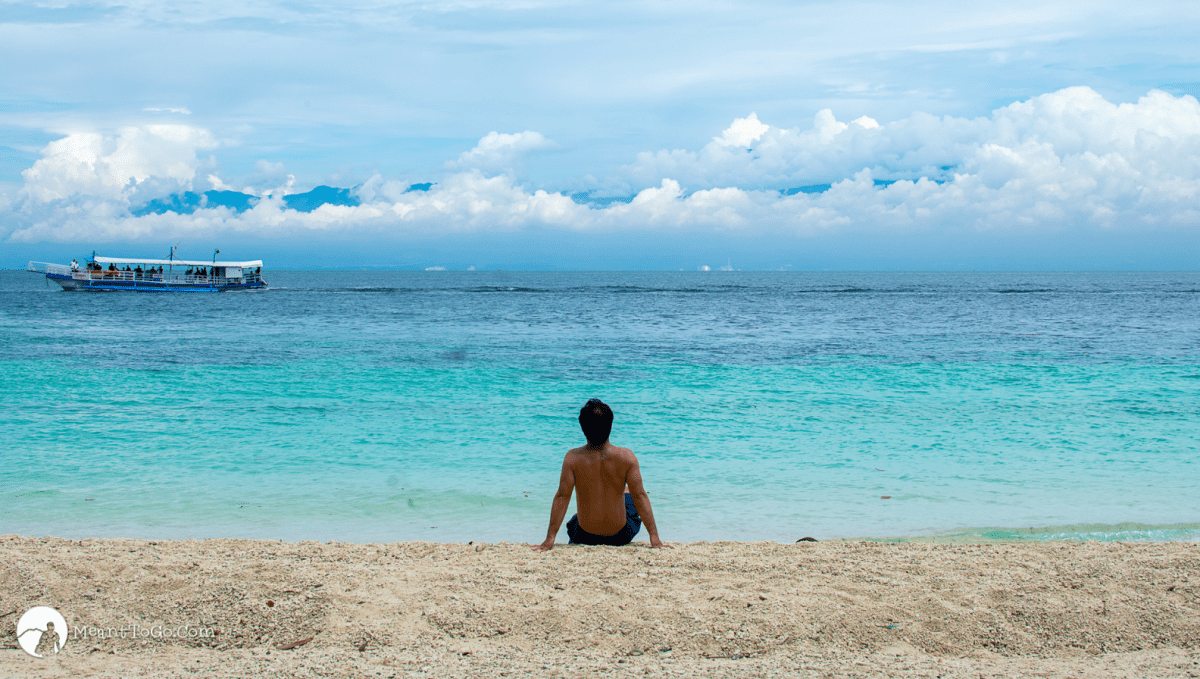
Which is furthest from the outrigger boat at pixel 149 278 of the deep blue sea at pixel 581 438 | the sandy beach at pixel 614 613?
the sandy beach at pixel 614 613

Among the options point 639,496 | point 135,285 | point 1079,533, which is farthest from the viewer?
point 135,285

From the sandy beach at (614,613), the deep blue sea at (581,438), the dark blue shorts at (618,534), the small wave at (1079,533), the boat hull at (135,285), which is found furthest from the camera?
the boat hull at (135,285)

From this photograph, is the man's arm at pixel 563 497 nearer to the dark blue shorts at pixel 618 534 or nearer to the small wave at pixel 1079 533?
the dark blue shorts at pixel 618 534

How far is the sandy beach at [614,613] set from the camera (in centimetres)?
390

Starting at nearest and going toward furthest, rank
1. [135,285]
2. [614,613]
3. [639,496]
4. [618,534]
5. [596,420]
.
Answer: [614,613] → [596,420] → [639,496] → [618,534] → [135,285]

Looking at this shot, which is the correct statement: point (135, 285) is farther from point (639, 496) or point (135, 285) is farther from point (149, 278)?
point (639, 496)

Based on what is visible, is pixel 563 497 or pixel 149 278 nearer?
pixel 563 497

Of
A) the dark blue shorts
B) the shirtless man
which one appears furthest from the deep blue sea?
the shirtless man

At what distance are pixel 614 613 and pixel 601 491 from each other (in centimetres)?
126

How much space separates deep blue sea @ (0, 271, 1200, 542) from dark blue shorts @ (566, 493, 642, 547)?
1978 mm

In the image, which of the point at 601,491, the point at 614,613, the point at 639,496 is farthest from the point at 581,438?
the point at 614,613

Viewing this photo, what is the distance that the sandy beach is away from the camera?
3.90m

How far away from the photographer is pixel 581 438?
12.5m

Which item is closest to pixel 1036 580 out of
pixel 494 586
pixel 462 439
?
pixel 494 586
